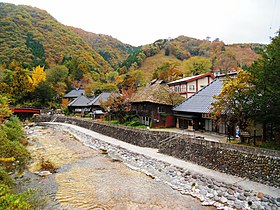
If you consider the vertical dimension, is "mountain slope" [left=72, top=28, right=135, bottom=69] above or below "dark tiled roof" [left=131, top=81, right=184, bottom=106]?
above

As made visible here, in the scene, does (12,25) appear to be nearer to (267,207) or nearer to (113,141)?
(113,141)

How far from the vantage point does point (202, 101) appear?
70.7ft

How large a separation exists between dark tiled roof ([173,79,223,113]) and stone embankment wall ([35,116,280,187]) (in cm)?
509

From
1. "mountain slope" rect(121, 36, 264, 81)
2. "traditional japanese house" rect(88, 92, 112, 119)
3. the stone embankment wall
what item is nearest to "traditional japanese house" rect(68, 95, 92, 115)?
"traditional japanese house" rect(88, 92, 112, 119)

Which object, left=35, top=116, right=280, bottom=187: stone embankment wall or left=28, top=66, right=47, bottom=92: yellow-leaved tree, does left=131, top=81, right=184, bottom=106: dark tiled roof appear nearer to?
left=35, top=116, right=280, bottom=187: stone embankment wall

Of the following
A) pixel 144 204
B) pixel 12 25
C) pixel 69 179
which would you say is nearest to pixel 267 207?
pixel 144 204

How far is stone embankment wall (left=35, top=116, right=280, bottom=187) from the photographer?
10.7 meters

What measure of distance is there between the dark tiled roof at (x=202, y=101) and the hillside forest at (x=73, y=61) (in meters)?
22.4

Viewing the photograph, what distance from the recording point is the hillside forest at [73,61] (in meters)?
48.2

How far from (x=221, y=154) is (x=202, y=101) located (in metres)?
9.38

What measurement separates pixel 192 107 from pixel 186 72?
29.7m

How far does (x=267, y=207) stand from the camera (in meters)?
8.94

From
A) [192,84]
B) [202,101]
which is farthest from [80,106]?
[202,101]

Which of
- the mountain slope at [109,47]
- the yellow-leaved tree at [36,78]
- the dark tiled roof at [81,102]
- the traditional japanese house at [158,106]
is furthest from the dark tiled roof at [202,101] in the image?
the mountain slope at [109,47]
